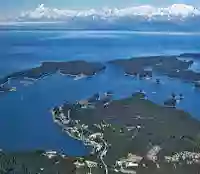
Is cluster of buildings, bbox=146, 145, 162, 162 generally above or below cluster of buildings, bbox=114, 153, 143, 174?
above

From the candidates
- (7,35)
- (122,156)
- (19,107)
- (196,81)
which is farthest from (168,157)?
(7,35)

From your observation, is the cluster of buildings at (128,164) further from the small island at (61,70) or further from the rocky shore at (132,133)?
the small island at (61,70)

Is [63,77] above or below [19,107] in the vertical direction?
above

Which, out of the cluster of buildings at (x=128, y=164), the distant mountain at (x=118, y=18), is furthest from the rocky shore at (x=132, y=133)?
the distant mountain at (x=118, y=18)

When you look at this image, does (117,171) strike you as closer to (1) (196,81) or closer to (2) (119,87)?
(2) (119,87)

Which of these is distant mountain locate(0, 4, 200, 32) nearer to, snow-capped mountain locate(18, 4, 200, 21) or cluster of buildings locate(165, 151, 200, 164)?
snow-capped mountain locate(18, 4, 200, 21)

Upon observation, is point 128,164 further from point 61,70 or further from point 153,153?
point 61,70

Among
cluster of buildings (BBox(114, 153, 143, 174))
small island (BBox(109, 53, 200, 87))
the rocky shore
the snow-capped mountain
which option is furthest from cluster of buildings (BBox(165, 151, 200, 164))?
the snow-capped mountain

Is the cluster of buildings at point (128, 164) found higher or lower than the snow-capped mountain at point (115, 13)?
lower
